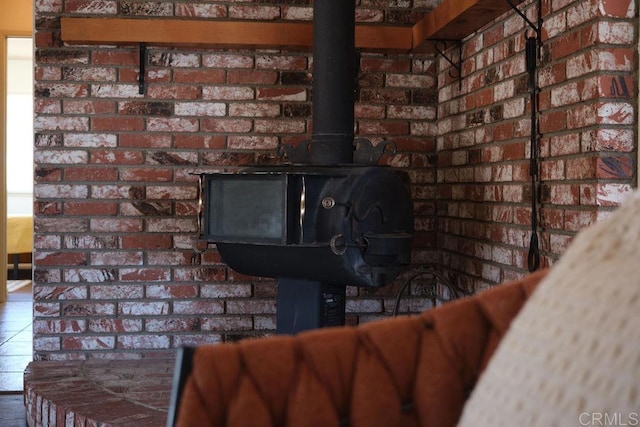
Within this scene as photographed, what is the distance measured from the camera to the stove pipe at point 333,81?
2.83m

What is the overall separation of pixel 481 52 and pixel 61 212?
72.1 inches

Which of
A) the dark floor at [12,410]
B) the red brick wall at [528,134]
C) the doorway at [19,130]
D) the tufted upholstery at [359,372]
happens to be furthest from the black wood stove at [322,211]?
the doorway at [19,130]

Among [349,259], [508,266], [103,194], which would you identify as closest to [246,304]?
[103,194]

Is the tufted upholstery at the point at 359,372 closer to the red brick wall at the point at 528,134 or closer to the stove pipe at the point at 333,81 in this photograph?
the red brick wall at the point at 528,134

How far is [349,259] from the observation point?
8.47ft

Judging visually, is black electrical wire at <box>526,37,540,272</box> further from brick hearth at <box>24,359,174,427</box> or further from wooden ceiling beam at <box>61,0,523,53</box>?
brick hearth at <box>24,359,174,427</box>

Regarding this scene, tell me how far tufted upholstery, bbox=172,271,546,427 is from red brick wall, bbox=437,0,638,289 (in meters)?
1.39

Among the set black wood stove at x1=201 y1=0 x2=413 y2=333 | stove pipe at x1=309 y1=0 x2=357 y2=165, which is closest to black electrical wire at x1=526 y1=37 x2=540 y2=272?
black wood stove at x1=201 y1=0 x2=413 y2=333

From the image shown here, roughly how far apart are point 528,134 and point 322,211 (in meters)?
0.70

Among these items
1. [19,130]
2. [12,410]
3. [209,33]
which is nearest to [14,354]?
[12,410]

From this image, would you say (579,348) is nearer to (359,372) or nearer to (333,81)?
(359,372)

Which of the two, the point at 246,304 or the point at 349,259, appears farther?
the point at 246,304

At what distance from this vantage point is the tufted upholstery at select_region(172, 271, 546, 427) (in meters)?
0.78

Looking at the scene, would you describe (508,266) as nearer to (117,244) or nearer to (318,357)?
(117,244)
